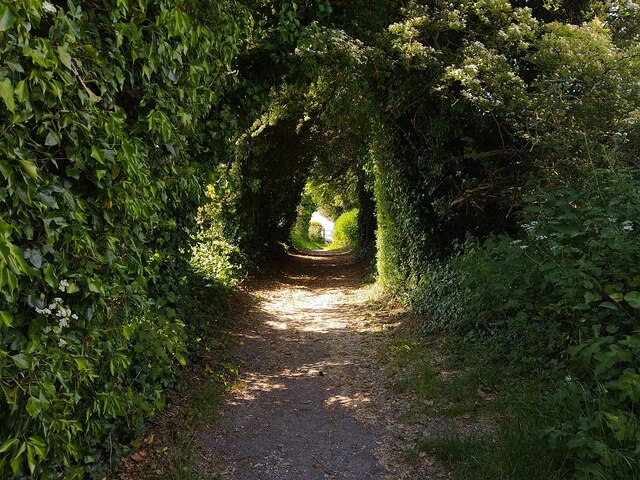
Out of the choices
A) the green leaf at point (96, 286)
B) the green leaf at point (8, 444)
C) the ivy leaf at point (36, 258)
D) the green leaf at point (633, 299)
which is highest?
the ivy leaf at point (36, 258)

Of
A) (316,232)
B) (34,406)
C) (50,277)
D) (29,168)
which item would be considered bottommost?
(316,232)

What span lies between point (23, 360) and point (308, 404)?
371 cm

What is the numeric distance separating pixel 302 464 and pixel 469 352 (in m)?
3.06

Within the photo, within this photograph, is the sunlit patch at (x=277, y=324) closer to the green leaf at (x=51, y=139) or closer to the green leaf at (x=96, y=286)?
the green leaf at (x=96, y=286)

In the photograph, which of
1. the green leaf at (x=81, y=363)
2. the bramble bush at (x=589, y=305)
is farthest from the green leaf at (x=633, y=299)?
the green leaf at (x=81, y=363)

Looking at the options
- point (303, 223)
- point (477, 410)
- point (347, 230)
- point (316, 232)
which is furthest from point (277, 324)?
point (316, 232)

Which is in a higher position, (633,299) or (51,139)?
(51,139)

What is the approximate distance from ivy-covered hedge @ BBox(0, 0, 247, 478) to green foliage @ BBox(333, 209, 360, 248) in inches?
875

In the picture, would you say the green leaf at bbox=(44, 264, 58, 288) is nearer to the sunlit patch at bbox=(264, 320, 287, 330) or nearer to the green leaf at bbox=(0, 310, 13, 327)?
the green leaf at bbox=(0, 310, 13, 327)

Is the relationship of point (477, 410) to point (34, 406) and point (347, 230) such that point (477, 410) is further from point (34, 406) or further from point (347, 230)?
point (347, 230)

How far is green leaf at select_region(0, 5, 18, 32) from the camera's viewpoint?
1.76 metres

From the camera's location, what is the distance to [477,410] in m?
4.65

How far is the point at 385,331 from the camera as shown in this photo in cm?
830

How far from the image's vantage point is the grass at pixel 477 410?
3.38 m
